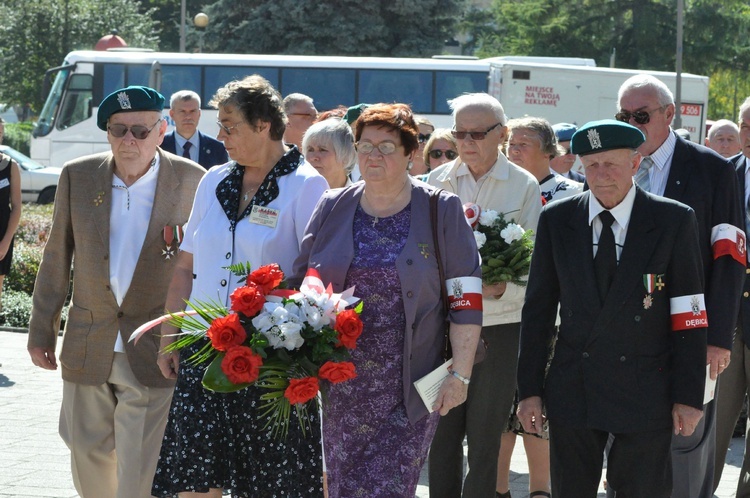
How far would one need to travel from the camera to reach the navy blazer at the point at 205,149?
31.3ft

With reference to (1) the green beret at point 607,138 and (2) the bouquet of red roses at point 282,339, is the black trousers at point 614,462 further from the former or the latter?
(1) the green beret at point 607,138

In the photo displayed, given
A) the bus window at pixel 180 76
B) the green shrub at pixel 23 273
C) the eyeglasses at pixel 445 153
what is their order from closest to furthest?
1. the eyeglasses at pixel 445 153
2. the green shrub at pixel 23 273
3. the bus window at pixel 180 76

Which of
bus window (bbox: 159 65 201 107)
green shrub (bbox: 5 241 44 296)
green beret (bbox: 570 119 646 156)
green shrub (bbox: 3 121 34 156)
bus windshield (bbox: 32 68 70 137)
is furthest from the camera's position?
green shrub (bbox: 3 121 34 156)

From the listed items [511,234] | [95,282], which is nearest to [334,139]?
[511,234]

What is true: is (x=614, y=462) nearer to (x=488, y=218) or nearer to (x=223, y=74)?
(x=488, y=218)

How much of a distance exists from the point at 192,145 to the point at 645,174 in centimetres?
504

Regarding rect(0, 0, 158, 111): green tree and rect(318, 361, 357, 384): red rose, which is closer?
rect(318, 361, 357, 384): red rose

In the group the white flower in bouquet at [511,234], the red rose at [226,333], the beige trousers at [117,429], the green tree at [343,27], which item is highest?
the green tree at [343,27]

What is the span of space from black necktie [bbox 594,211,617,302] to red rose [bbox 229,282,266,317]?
52.7 inches

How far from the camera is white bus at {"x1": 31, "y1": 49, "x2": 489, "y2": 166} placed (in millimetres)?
28984

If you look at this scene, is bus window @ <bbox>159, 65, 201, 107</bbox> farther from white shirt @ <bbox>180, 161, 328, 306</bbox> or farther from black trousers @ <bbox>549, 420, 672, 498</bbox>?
black trousers @ <bbox>549, 420, 672, 498</bbox>

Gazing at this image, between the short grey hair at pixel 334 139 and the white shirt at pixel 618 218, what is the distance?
2.42m

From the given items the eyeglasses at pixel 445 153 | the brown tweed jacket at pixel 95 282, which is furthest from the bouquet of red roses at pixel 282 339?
the eyeglasses at pixel 445 153

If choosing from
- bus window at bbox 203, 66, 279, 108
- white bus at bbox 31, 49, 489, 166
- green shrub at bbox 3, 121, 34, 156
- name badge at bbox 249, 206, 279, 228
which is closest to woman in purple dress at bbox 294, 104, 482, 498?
name badge at bbox 249, 206, 279, 228
